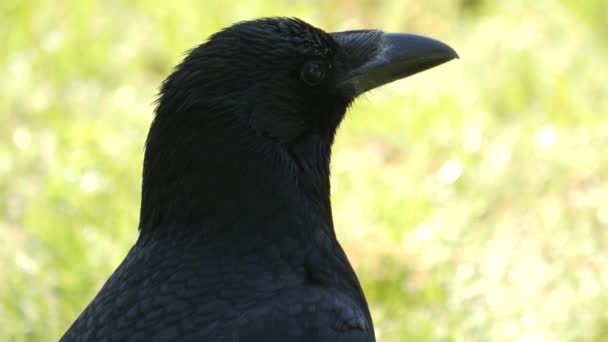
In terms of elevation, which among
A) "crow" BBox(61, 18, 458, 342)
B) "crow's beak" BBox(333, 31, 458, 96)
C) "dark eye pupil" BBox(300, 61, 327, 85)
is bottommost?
"crow" BBox(61, 18, 458, 342)

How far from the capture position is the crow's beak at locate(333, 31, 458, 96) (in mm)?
4516

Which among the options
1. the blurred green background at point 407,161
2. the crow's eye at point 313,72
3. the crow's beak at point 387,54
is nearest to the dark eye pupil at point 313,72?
the crow's eye at point 313,72

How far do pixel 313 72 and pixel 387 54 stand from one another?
0.38 m

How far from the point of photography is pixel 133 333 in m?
A: 3.82

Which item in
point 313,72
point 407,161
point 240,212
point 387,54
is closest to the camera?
point 240,212

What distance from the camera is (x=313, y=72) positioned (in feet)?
14.0

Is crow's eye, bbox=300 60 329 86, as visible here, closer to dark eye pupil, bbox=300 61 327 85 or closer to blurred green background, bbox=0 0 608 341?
dark eye pupil, bbox=300 61 327 85

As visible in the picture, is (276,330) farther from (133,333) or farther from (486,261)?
(486,261)

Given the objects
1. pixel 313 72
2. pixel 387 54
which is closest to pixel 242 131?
pixel 313 72

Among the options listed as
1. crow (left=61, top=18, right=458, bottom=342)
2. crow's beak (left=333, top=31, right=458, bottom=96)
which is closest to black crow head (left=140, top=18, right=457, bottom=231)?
crow (left=61, top=18, right=458, bottom=342)

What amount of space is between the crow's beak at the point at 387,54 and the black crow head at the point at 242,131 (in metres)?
0.21

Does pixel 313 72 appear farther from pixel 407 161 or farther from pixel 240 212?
pixel 407 161

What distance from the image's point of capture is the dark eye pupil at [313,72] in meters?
4.25

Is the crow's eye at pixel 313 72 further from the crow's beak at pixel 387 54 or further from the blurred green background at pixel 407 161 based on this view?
the blurred green background at pixel 407 161
